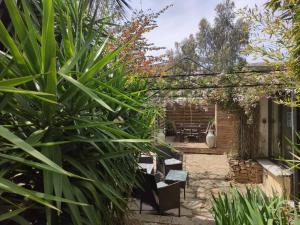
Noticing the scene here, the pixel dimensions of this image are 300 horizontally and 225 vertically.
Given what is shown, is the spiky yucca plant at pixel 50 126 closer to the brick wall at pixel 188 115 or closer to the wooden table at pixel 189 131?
the wooden table at pixel 189 131

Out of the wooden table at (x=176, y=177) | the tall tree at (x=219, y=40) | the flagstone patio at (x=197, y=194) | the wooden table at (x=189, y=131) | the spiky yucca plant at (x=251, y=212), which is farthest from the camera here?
the tall tree at (x=219, y=40)

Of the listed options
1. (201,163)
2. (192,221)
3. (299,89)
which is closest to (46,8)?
(299,89)

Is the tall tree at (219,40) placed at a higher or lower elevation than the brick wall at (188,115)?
higher

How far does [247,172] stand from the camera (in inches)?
273

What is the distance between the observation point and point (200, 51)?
25047mm

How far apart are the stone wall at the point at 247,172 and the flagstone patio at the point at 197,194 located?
0.27 meters

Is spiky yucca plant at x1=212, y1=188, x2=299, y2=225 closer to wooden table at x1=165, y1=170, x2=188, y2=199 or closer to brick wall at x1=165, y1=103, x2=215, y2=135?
wooden table at x1=165, y1=170, x2=188, y2=199

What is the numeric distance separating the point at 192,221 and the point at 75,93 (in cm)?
311

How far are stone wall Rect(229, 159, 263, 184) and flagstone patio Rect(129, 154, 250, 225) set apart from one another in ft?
0.87

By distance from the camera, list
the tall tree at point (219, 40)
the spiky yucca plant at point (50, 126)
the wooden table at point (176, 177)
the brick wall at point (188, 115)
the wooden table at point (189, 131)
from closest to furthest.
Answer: the spiky yucca plant at point (50, 126) → the wooden table at point (176, 177) → the wooden table at point (189, 131) → the brick wall at point (188, 115) → the tall tree at point (219, 40)

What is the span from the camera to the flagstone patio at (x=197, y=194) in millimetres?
3961

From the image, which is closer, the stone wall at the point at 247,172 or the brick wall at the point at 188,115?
the stone wall at the point at 247,172

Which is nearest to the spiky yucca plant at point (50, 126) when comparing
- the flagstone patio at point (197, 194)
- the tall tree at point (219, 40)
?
the flagstone patio at point (197, 194)

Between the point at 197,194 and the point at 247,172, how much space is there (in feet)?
Answer: 5.89
